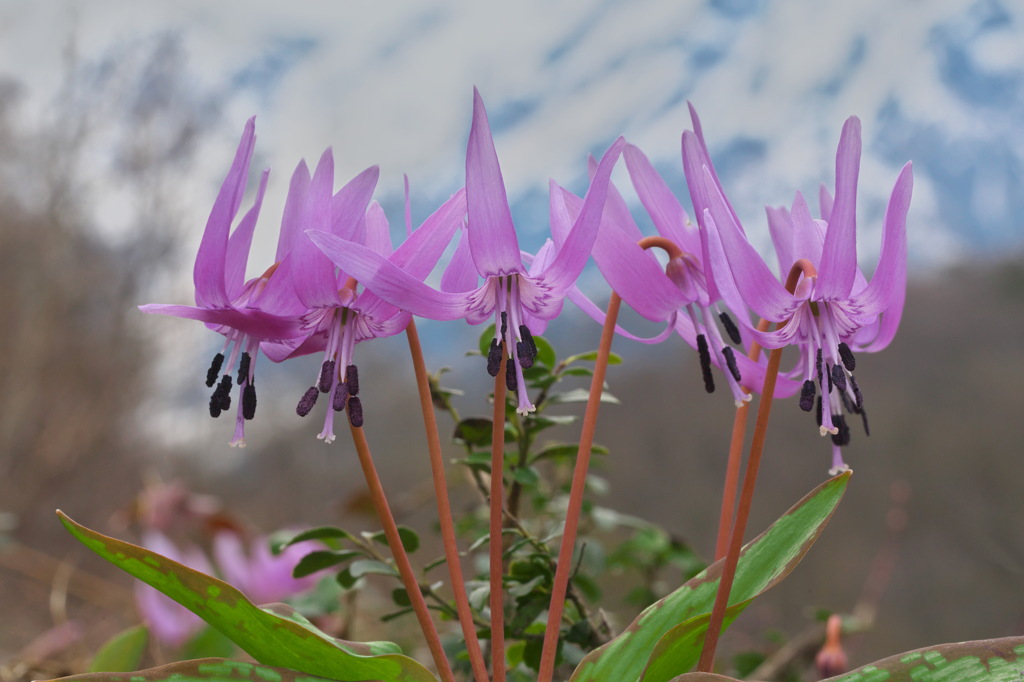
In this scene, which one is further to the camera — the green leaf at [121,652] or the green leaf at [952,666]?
the green leaf at [121,652]

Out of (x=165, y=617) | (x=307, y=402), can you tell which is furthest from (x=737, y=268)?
(x=165, y=617)

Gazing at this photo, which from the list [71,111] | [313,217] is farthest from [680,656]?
A: [71,111]

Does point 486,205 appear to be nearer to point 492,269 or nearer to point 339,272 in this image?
point 492,269

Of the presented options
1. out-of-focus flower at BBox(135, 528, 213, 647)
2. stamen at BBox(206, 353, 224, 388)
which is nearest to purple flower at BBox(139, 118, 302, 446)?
stamen at BBox(206, 353, 224, 388)

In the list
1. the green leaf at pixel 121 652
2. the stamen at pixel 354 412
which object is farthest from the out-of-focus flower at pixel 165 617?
the stamen at pixel 354 412

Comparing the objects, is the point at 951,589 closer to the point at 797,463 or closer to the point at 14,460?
the point at 797,463

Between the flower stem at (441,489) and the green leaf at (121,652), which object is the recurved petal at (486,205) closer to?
the flower stem at (441,489)
